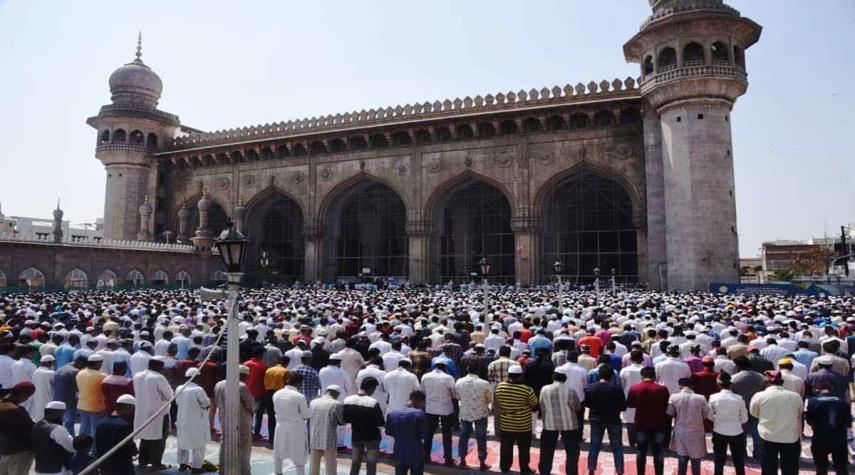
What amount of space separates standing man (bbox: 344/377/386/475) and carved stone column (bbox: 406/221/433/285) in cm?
2309

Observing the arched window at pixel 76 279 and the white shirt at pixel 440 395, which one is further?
the arched window at pixel 76 279

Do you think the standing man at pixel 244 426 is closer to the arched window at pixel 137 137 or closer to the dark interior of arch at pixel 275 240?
the dark interior of arch at pixel 275 240

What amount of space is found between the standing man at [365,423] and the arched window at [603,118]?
2253cm

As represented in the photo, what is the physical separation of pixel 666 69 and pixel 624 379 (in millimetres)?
19729

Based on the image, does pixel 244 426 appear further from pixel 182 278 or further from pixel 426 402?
pixel 182 278

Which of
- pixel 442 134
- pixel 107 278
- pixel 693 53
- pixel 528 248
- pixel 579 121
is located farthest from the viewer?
pixel 442 134

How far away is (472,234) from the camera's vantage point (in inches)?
1231

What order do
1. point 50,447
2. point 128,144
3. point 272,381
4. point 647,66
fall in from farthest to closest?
point 128,144 < point 647,66 < point 272,381 < point 50,447

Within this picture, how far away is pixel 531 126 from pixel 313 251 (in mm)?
13022

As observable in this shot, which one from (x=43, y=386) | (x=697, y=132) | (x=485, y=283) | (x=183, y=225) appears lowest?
(x=43, y=386)

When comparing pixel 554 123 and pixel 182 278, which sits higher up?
pixel 554 123

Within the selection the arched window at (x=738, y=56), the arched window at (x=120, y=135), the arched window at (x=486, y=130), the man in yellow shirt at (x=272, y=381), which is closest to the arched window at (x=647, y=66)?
the arched window at (x=738, y=56)

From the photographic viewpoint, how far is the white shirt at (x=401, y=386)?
5750 mm

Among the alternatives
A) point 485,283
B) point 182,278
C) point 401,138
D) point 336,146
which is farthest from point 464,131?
point 485,283
